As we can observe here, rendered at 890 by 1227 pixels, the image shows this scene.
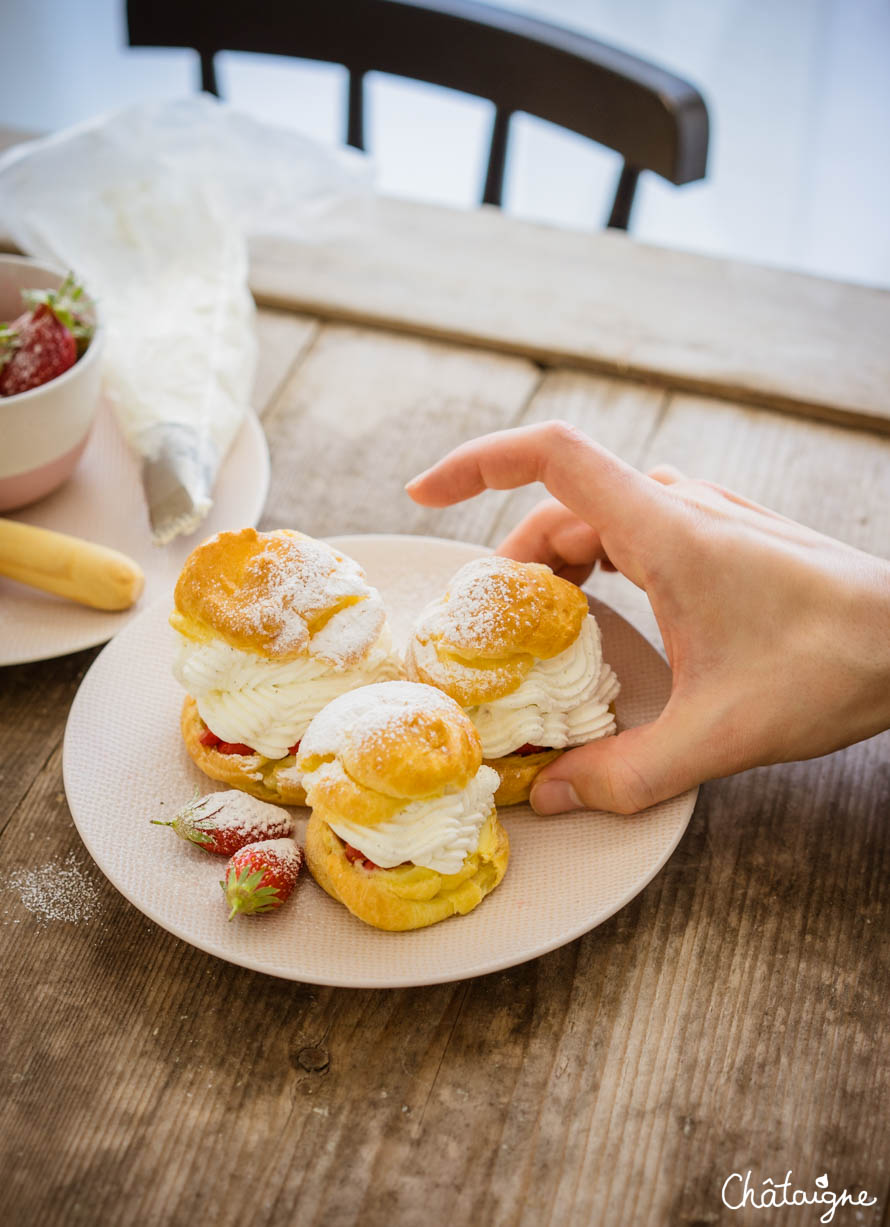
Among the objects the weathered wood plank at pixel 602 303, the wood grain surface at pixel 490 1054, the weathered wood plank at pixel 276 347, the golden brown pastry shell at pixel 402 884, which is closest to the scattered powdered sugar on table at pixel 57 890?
the wood grain surface at pixel 490 1054

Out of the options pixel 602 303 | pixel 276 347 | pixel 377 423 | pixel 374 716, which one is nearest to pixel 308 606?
pixel 374 716

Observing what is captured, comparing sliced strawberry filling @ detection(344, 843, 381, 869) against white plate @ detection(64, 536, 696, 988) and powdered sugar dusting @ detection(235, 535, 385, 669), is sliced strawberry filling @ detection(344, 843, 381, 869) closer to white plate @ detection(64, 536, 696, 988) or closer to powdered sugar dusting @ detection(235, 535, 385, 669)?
white plate @ detection(64, 536, 696, 988)

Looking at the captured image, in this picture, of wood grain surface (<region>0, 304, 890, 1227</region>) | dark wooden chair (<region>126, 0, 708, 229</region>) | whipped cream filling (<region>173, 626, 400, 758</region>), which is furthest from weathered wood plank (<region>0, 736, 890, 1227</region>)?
dark wooden chair (<region>126, 0, 708, 229</region>)

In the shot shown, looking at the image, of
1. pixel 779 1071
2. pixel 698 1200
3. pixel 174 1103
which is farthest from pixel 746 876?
pixel 174 1103

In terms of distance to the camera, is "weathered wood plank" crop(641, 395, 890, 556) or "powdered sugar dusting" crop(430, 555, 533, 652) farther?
"weathered wood plank" crop(641, 395, 890, 556)

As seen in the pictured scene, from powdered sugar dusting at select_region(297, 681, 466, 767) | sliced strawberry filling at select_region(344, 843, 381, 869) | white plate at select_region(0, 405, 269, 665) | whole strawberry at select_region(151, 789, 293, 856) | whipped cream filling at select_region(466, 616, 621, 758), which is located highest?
powdered sugar dusting at select_region(297, 681, 466, 767)

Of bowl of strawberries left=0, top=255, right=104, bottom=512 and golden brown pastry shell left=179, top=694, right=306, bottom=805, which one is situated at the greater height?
bowl of strawberries left=0, top=255, right=104, bottom=512

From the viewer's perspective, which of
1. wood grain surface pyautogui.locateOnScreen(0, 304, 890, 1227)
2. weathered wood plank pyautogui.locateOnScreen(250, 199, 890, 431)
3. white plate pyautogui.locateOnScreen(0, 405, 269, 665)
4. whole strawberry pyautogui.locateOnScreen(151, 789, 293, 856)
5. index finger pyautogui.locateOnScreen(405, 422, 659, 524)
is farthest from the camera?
weathered wood plank pyautogui.locateOnScreen(250, 199, 890, 431)

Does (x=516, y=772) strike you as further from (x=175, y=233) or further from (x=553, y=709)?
(x=175, y=233)
